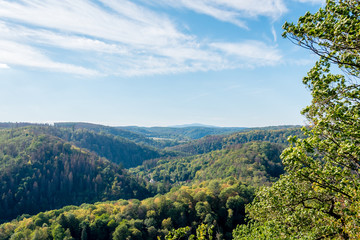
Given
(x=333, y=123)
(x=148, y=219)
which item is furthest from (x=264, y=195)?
(x=148, y=219)

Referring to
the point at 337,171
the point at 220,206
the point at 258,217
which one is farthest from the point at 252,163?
the point at 337,171

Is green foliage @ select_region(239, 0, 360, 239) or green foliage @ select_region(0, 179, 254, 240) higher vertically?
green foliage @ select_region(239, 0, 360, 239)

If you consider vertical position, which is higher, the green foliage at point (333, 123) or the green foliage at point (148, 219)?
the green foliage at point (333, 123)

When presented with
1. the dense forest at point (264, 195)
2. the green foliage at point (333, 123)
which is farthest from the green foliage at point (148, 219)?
the green foliage at point (333, 123)

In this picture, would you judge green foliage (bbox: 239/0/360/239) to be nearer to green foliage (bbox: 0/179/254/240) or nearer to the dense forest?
the dense forest

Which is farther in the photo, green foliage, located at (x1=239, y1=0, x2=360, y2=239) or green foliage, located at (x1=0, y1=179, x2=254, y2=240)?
green foliage, located at (x1=0, y1=179, x2=254, y2=240)

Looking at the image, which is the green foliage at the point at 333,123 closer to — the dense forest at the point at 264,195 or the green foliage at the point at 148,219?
the dense forest at the point at 264,195

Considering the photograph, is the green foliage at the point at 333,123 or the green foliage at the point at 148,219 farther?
the green foliage at the point at 148,219

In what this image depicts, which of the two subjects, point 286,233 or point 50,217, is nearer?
point 286,233

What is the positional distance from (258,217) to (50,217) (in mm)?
91788

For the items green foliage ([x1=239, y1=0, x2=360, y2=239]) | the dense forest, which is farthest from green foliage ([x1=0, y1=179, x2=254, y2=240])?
green foliage ([x1=239, y1=0, x2=360, y2=239])

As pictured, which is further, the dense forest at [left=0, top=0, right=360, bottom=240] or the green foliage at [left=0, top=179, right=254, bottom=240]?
the green foliage at [left=0, top=179, right=254, bottom=240]

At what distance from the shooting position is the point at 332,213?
19.3 meters

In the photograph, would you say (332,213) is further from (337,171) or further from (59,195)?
(59,195)
